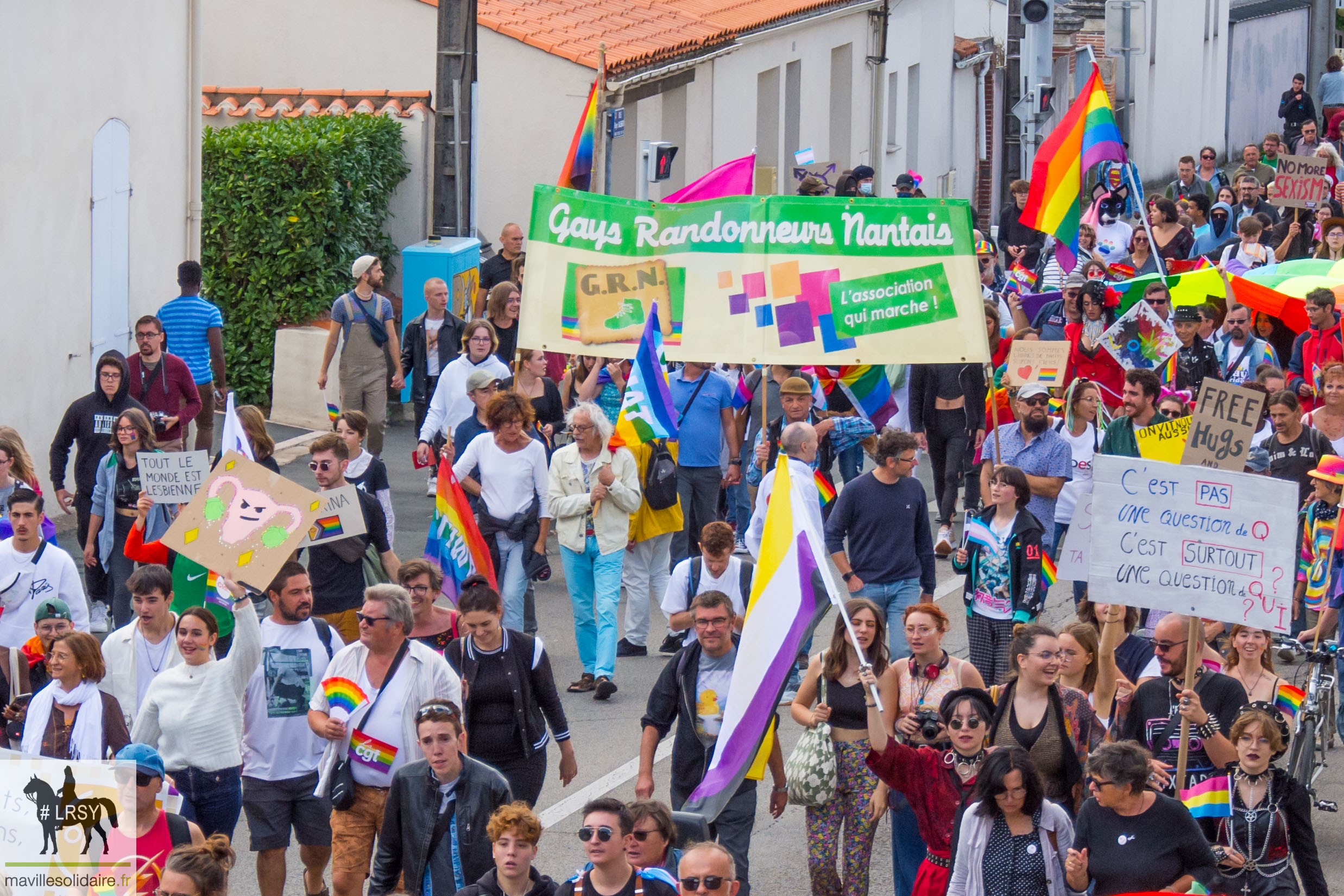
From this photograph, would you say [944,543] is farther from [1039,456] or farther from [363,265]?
[363,265]

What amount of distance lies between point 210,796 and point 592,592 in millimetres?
3807

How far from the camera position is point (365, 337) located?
15.9 metres

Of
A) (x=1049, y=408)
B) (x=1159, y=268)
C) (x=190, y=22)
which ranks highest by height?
(x=190, y=22)

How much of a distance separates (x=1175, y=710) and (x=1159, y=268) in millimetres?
9820

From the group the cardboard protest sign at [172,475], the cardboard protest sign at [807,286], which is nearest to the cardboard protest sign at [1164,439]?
the cardboard protest sign at [807,286]

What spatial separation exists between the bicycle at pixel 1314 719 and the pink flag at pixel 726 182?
15.0ft

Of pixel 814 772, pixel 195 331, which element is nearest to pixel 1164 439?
pixel 814 772

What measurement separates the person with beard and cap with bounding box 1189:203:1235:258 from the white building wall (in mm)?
10401

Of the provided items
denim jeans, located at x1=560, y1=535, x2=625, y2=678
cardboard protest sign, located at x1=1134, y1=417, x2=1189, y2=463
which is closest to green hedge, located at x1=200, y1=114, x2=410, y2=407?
denim jeans, located at x1=560, y1=535, x2=625, y2=678

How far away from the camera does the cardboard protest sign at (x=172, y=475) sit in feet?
33.2

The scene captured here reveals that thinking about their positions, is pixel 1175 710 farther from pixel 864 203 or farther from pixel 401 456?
pixel 401 456

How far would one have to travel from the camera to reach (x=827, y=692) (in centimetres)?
782

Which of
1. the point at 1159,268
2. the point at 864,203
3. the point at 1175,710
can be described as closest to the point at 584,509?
the point at 864,203

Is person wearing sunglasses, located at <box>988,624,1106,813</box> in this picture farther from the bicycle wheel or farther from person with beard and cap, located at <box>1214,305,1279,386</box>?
person with beard and cap, located at <box>1214,305,1279,386</box>
